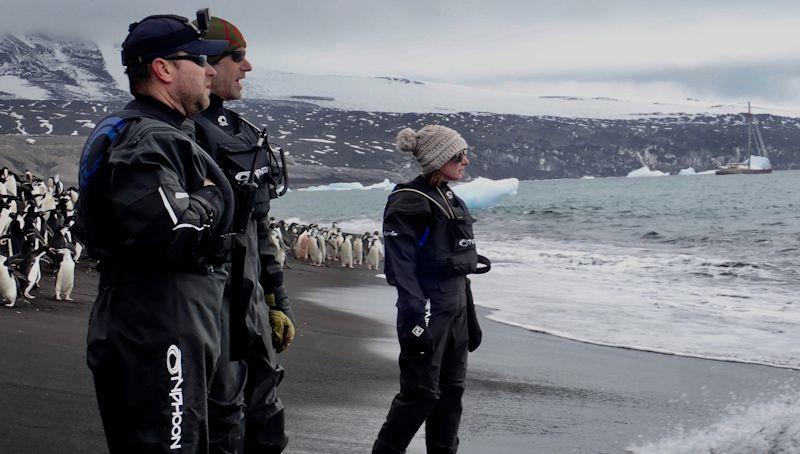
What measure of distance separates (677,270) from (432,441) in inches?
665

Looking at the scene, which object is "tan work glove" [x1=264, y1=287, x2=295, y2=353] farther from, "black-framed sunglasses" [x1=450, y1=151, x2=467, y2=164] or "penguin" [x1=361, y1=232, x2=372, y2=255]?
"penguin" [x1=361, y1=232, x2=372, y2=255]

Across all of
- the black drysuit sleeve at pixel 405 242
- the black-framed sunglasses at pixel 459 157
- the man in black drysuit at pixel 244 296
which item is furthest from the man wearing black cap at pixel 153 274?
the black-framed sunglasses at pixel 459 157

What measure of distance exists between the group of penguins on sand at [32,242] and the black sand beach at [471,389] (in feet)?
1.07

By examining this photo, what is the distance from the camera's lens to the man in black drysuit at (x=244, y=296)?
10.5 feet

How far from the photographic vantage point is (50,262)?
492 inches

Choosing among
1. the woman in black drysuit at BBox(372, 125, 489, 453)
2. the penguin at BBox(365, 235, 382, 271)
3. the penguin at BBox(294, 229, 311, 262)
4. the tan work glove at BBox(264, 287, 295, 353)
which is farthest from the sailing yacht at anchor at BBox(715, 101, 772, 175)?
the tan work glove at BBox(264, 287, 295, 353)

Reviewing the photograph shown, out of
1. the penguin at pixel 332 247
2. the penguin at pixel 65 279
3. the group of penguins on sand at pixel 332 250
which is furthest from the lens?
the penguin at pixel 332 247

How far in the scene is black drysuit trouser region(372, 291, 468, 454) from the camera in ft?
13.6

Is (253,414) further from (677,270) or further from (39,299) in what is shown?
(677,270)

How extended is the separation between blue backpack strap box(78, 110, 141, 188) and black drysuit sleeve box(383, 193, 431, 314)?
Result: 181cm

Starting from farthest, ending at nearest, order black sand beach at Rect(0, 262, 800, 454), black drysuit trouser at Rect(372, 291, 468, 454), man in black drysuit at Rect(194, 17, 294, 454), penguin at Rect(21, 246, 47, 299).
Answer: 1. penguin at Rect(21, 246, 47, 299)
2. black sand beach at Rect(0, 262, 800, 454)
3. black drysuit trouser at Rect(372, 291, 468, 454)
4. man in black drysuit at Rect(194, 17, 294, 454)

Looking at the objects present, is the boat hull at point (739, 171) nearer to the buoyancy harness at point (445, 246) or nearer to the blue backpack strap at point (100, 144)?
the buoyancy harness at point (445, 246)

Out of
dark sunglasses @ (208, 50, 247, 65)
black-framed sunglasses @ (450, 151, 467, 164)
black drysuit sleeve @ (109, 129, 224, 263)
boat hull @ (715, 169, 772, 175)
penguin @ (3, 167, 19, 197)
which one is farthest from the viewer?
boat hull @ (715, 169, 772, 175)

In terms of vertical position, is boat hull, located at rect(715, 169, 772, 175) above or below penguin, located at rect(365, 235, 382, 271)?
below
